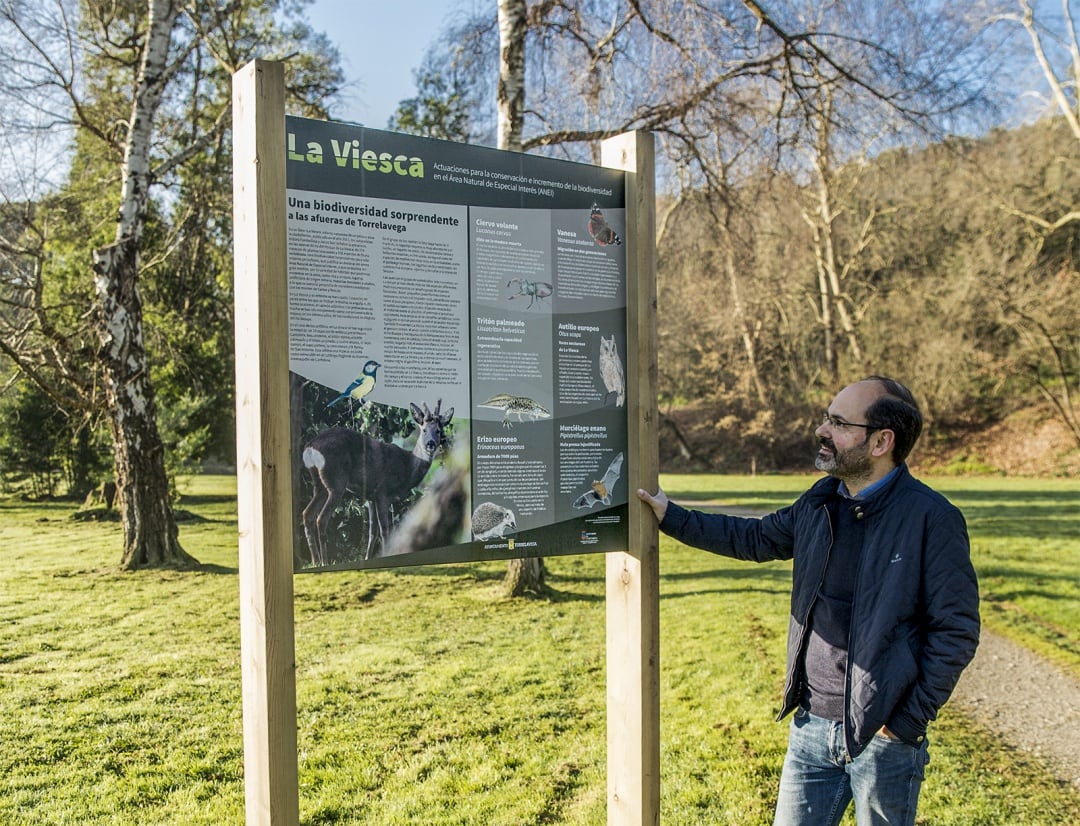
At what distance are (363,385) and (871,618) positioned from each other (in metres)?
1.82

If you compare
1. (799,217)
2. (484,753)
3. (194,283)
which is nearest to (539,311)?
(484,753)

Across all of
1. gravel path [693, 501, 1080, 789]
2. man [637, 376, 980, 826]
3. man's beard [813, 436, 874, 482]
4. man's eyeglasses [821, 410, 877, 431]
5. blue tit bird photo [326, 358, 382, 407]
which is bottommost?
gravel path [693, 501, 1080, 789]

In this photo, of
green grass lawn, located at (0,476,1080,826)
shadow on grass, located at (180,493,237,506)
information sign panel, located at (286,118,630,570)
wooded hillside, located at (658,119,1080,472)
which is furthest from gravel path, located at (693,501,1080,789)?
wooded hillside, located at (658,119,1080,472)

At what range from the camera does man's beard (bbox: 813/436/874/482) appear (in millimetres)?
2943

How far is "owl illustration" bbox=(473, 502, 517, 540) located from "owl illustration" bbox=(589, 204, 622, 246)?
118 cm

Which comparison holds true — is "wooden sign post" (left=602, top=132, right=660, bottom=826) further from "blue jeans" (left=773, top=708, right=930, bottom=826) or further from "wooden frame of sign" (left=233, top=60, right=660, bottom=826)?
"wooden frame of sign" (left=233, top=60, right=660, bottom=826)

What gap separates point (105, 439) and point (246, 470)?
482 inches

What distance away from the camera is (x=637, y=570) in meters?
3.49

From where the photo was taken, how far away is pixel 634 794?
342cm

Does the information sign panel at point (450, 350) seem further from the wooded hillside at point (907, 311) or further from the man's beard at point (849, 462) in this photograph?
the wooded hillside at point (907, 311)

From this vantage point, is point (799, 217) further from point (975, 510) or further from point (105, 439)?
point (105, 439)

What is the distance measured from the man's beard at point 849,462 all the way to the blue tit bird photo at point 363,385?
1.56 metres

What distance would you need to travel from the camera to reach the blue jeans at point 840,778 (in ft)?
8.96

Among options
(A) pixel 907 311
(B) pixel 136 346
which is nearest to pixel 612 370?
(B) pixel 136 346
